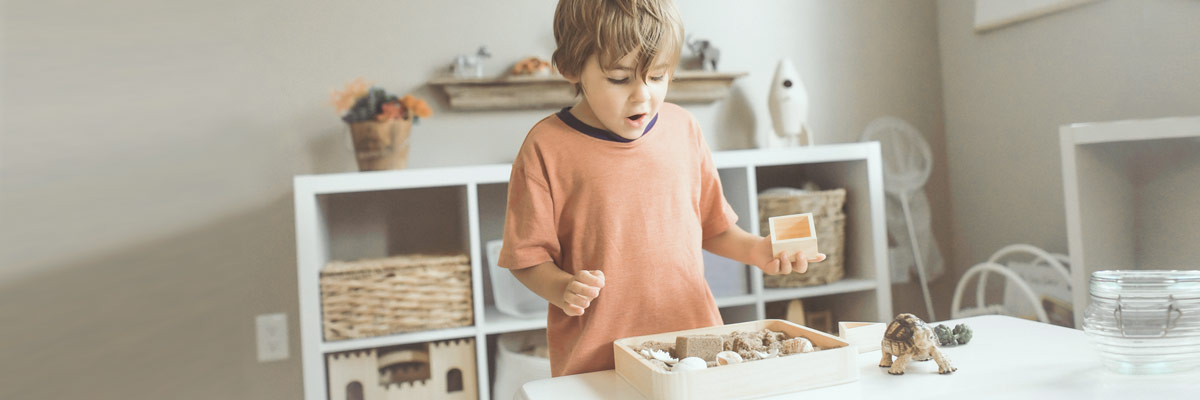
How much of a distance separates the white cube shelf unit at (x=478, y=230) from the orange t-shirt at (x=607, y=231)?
2.51ft

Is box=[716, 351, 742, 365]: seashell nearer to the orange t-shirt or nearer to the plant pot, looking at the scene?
the orange t-shirt

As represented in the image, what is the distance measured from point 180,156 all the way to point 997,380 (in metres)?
1.81

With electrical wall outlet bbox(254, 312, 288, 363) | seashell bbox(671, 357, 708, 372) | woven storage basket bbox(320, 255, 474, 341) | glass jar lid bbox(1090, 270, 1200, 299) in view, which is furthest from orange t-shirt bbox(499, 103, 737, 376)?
electrical wall outlet bbox(254, 312, 288, 363)

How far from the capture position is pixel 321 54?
76.5 inches

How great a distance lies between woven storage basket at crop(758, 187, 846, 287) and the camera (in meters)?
1.88

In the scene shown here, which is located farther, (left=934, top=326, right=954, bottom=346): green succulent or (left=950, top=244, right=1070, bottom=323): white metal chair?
(left=950, top=244, right=1070, bottom=323): white metal chair

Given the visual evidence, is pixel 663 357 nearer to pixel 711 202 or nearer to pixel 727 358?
pixel 727 358


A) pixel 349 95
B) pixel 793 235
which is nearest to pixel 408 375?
pixel 349 95

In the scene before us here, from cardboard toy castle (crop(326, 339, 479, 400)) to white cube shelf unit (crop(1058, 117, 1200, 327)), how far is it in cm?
121

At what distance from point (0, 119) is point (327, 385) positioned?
0.96 m

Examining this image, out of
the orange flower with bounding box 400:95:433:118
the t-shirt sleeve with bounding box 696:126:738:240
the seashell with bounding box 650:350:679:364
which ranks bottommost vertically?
the seashell with bounding box 650:350:679:364

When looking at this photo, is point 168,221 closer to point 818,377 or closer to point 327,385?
point 327,385

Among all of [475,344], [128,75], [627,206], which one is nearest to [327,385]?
[475,344]

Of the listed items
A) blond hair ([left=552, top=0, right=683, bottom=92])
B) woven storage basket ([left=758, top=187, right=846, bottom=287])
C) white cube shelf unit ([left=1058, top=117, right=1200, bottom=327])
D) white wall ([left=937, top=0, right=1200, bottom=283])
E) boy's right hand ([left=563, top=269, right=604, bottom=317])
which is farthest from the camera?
woven storage basket ([left=758, top=187, right=846, bottom=287])
